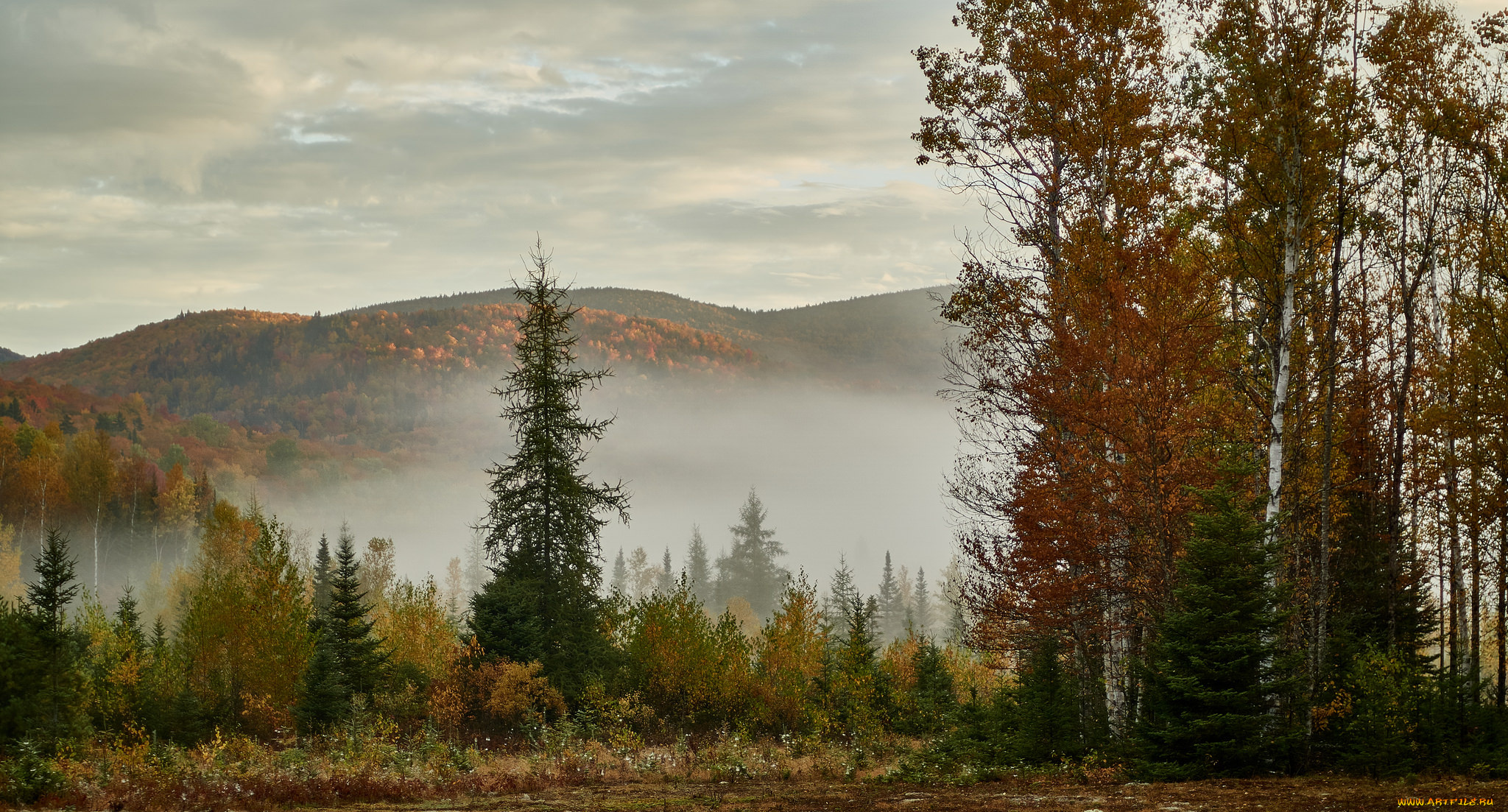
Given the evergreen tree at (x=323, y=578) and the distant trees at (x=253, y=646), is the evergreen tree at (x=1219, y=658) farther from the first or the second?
the evergreen tree at (x=323, y=578)

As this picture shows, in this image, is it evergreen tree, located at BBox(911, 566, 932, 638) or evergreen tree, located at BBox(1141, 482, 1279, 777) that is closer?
evergreen tree, located at BBox(1141, 482, 1279, 777)

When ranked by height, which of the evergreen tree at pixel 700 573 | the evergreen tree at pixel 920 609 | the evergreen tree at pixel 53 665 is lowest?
the evergreen tree at pixel 920 609

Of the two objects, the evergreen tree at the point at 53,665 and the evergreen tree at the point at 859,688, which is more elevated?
the evergreen tree at the point at 53,665

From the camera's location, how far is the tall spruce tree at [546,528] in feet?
106

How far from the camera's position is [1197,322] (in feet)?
54.6

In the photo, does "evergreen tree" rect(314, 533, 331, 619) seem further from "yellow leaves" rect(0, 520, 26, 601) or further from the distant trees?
"yellow leaves" rect(0, 520, 26, 601)

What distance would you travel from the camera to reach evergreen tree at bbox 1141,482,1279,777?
472 inches

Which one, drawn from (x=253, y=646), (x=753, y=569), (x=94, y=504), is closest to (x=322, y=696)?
(x=253, y=646)

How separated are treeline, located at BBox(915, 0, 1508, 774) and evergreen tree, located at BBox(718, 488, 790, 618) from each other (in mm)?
80770

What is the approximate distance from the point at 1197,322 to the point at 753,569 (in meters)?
85.3

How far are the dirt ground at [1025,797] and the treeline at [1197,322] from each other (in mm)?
2227

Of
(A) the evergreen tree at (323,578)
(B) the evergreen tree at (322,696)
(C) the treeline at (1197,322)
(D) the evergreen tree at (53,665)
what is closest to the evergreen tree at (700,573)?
(A) the evergreen tree at (323,578)

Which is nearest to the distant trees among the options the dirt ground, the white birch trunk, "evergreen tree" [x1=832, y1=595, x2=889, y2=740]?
"evergreen tree" [x1=832, y1=595, x2=889, y2=740]

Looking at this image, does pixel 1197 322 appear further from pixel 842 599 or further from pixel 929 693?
pixel 842 599
